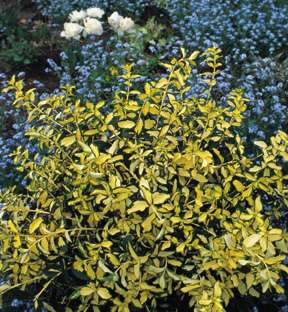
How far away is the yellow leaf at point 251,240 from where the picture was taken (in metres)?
1.90

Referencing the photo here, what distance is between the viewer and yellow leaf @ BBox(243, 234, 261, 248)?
1.90m

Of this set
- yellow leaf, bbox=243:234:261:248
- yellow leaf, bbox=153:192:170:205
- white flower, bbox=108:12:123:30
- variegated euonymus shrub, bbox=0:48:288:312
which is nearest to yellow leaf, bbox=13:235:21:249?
variegated euonymus shrub, bbox=0:48:288:312

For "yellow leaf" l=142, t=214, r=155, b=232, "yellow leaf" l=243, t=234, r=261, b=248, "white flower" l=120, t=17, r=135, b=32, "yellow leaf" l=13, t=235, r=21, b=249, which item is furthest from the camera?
"white flower" l=120, t=17, r=135, b=32

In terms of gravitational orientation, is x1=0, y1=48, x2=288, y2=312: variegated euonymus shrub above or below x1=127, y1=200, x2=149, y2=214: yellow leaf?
below

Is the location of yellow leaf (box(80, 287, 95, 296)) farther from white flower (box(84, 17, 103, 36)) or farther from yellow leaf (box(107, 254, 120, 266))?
white flower (box(84, 17, 103, 36))

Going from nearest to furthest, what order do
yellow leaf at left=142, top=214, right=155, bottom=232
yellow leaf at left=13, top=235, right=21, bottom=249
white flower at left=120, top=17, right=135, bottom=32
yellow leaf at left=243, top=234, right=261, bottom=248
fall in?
yellow leaf at left=243, top=234, right=261, bottom=248 < yellow leaf at left=142, top=214, right=155, bottom=232 < yellow leaf at left=13, top=235, right=21, bottom=249 < white flower at left=120, top=17, right=135, bottom=32

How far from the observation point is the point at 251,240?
1904mm

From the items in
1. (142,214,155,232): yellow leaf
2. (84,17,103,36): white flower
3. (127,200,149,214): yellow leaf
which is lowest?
(84,17,103,36): white flower

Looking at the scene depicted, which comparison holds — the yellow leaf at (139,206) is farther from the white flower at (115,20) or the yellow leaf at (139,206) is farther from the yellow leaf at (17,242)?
the white flower at (115,20)

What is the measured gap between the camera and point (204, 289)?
211 centimetres

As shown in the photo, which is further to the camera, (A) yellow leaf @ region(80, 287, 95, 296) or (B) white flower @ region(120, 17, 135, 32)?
(B) white flower @ region(120, 17, 135, 32)

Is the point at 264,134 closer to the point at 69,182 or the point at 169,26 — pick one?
the point at 69,182

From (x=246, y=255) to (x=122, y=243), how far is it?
0.53 metres

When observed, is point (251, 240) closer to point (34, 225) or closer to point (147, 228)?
point (147, 228)
